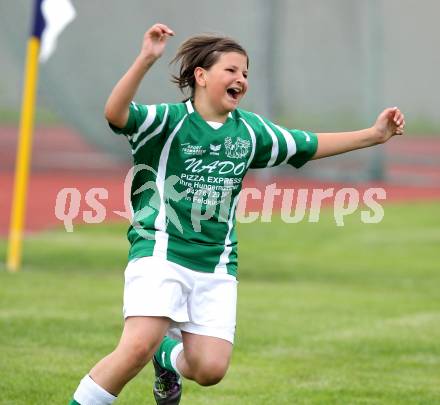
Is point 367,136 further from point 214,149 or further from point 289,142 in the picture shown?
point 214,149

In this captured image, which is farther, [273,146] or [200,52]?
[273,146]

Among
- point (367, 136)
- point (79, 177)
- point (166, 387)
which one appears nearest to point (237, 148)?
point (367, 136)

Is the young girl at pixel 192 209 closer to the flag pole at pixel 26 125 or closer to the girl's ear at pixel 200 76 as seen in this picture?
the girl's ear at pixel 200 76

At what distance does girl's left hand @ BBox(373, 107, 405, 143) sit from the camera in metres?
5.30

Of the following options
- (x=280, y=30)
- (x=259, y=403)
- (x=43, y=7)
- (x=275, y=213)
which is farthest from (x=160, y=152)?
(x=280, y=30)

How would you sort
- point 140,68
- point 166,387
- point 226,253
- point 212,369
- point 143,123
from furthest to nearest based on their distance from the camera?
point 166,387
point 226,253
point 212,369
point 143,123
point 140,68

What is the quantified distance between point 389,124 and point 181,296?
51.7 inches

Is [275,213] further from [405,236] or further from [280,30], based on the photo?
[280,30]

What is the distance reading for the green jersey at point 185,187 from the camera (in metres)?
4.89

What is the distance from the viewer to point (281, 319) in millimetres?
8508

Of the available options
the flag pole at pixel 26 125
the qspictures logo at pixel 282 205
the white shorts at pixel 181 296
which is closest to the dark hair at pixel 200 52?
the white shorts at pixel 181 296

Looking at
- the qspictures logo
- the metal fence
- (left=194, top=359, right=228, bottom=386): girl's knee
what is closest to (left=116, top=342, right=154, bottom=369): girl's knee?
(left=194, top=359, right=228, bottom=386): girl's knee

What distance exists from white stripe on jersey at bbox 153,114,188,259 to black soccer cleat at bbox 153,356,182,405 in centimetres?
73

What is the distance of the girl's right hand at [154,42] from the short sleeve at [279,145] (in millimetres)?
810
